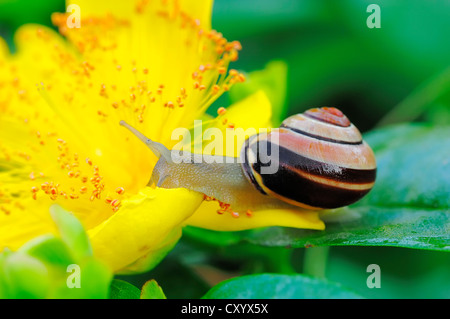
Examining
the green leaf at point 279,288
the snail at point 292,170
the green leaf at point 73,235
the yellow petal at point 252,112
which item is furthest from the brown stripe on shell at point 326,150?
the green leaf at point 73,235

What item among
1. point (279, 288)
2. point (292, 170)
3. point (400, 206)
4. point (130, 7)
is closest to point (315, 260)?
point (400, 206)

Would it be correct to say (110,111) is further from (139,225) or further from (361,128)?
(361,128)

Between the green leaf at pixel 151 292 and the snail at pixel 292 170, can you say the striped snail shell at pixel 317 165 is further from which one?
the green leaf at pixel 151 292

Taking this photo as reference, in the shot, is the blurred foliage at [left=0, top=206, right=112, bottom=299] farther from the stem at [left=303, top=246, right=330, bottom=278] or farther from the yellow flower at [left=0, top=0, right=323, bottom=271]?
the stem at [left=303, top=246, right=330, bottom=278]

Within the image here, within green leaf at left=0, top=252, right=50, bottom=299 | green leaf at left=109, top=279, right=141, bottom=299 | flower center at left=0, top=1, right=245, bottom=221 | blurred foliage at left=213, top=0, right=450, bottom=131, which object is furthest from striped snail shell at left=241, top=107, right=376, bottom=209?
blurred foliage at left=213, top=0, right=450, bottom=131
